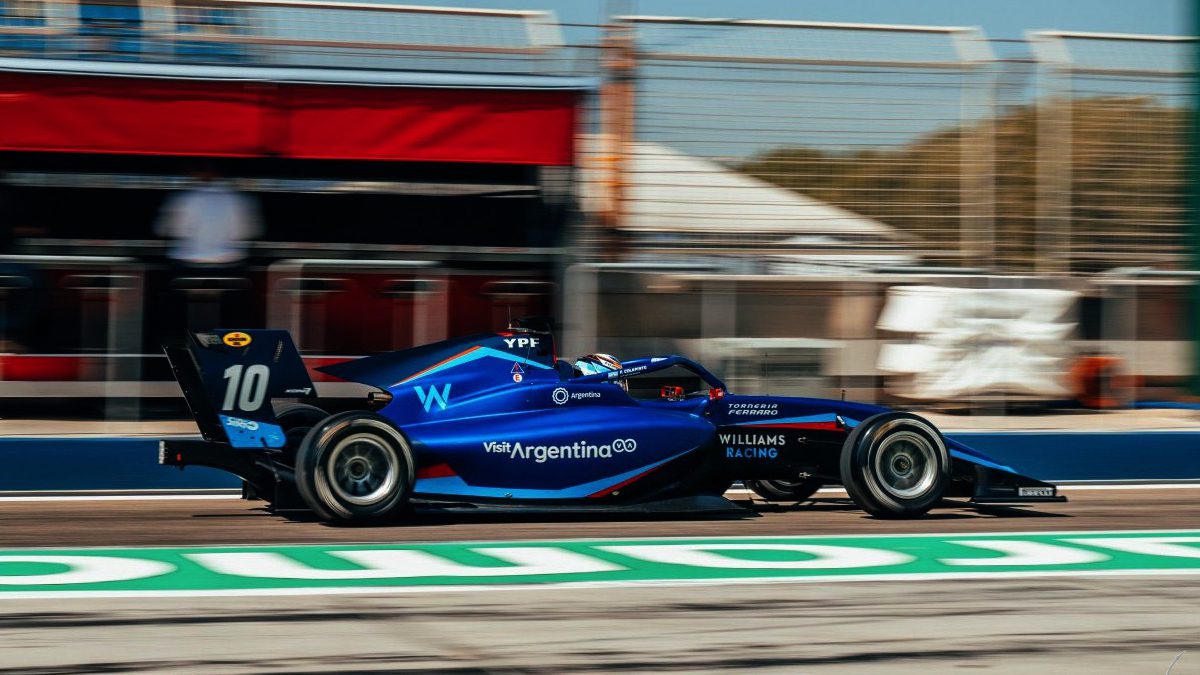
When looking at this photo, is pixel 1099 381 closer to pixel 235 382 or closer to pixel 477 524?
pixel 477 524

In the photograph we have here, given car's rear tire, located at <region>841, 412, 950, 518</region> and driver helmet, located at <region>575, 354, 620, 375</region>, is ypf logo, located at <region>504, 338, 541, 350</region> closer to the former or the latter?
driver helmet, located at <region>575, 354, 620, 375</region>

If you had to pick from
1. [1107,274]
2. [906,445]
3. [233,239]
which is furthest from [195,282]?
[1107,274]

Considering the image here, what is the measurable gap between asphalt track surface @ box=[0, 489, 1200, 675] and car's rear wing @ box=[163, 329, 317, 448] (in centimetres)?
228

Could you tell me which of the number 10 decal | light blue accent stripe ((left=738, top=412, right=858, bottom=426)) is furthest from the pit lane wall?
light blue accent stripe ((left=738, top=412, right=858, bottom=426))

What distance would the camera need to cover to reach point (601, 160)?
449 inches

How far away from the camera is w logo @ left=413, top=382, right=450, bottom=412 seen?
7.80 meters

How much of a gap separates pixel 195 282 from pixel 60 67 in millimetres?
2288

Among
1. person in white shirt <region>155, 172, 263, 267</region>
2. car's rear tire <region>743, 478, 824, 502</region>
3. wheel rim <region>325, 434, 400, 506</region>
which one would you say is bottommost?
car's rear tire <region>743, 478, 824, 502</region>

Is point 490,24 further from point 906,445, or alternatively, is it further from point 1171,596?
point 1171,596

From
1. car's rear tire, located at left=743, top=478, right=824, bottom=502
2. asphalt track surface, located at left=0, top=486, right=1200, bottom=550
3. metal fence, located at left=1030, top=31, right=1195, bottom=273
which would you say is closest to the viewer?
asphalt track surface, located at left=0, top=486, right=1200, bottom=550

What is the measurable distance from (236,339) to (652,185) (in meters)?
4.48

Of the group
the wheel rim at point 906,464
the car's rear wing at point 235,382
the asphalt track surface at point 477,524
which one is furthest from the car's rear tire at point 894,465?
the car's rear wing at point 235,382

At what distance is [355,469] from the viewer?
7.52 meters

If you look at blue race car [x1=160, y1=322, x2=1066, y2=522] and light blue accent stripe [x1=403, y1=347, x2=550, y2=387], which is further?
light blue accent stripe [x1=403, y1=347, x2=550, y2=387]
